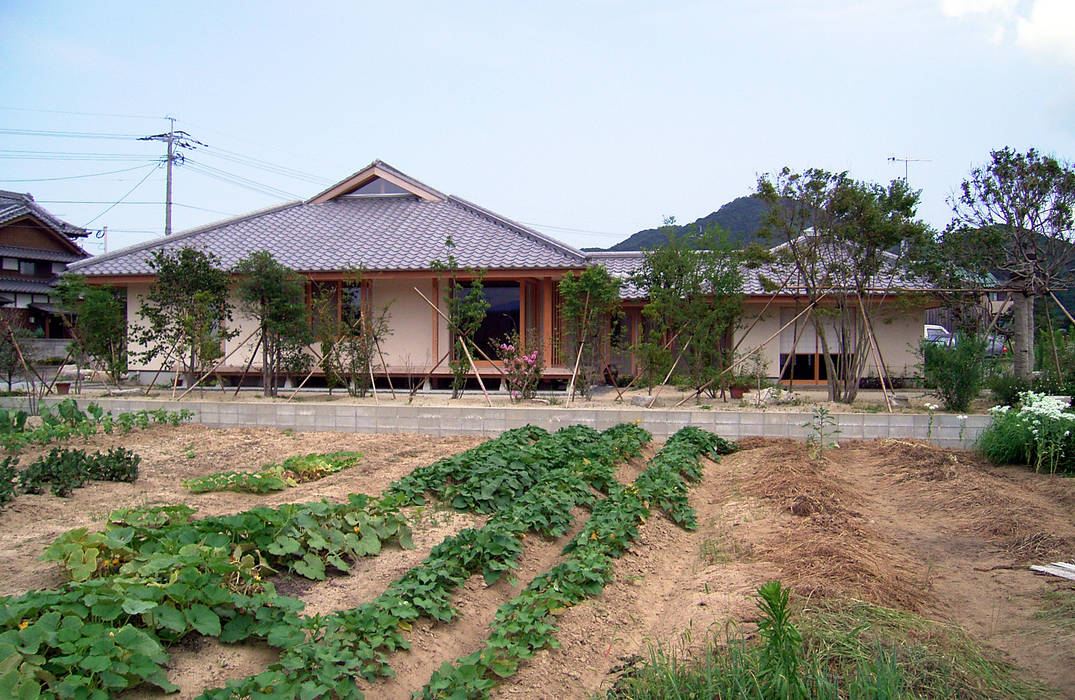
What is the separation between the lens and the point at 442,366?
14.8 meters

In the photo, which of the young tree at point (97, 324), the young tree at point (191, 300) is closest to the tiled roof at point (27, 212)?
the young tree at point (97, 324)

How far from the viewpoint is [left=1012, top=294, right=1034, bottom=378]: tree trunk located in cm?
1150

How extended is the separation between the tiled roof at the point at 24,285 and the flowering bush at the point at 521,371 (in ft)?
68.4

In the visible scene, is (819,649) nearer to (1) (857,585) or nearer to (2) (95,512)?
(1) (857,585)

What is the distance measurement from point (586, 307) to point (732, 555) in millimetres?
7254

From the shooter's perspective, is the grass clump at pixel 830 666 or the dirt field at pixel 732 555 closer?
the grass clump at pixel 830 666

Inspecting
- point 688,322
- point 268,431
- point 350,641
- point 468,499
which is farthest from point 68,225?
point 350,641

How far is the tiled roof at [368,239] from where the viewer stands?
48.1 feet

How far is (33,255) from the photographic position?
27219mm

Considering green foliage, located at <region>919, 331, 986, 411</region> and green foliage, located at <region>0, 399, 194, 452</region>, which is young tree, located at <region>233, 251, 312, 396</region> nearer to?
green foliage, located at <region>0, 399, 194, 452</region>

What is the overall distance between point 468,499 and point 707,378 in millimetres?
7021

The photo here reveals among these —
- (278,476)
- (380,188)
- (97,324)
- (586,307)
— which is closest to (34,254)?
(380,188)

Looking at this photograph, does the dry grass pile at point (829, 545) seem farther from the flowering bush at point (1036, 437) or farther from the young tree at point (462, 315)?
the young tree at point (462, 315)

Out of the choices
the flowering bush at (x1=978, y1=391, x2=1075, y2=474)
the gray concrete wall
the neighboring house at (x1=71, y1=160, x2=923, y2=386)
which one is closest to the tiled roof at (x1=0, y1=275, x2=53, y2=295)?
the neighboring house at (x1=71, y1=160, x2=923, y2=386)
